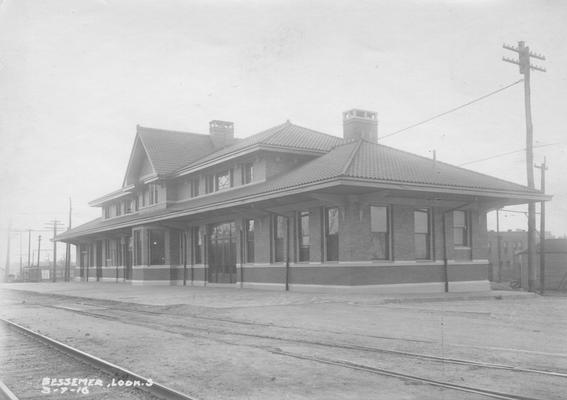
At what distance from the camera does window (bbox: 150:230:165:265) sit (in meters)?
32.2

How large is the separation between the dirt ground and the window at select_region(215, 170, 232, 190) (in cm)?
1040

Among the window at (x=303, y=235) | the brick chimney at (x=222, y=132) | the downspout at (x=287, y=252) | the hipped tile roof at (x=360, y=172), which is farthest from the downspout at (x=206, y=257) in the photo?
the brick chimney at (x=222, y=132)

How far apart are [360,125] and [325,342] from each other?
18.6 meters

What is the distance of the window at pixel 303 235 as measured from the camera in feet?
70.5

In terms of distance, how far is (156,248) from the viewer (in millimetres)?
32375

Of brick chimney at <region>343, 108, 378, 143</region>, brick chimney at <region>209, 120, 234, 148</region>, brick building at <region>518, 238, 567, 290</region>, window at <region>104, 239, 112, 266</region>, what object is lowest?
brick building at <region>518, 238, 567, 290</region>

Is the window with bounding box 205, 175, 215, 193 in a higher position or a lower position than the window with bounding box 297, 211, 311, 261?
higher

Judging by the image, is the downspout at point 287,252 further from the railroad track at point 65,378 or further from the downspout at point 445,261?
the railroad track at point 65,378

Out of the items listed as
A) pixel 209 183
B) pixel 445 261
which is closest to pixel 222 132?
pixel 209 183

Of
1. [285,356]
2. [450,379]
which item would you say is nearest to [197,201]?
[285,356]

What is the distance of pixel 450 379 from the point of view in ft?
22.4

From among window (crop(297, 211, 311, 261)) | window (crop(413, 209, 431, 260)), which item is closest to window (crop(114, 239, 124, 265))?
window (crop(297, 211, 311, 261))

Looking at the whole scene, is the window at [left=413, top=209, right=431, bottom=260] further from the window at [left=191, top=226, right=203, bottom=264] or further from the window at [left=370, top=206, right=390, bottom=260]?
the window at [left=191, top=226, right=203, bottom=264]

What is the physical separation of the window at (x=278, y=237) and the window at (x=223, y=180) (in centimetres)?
511
